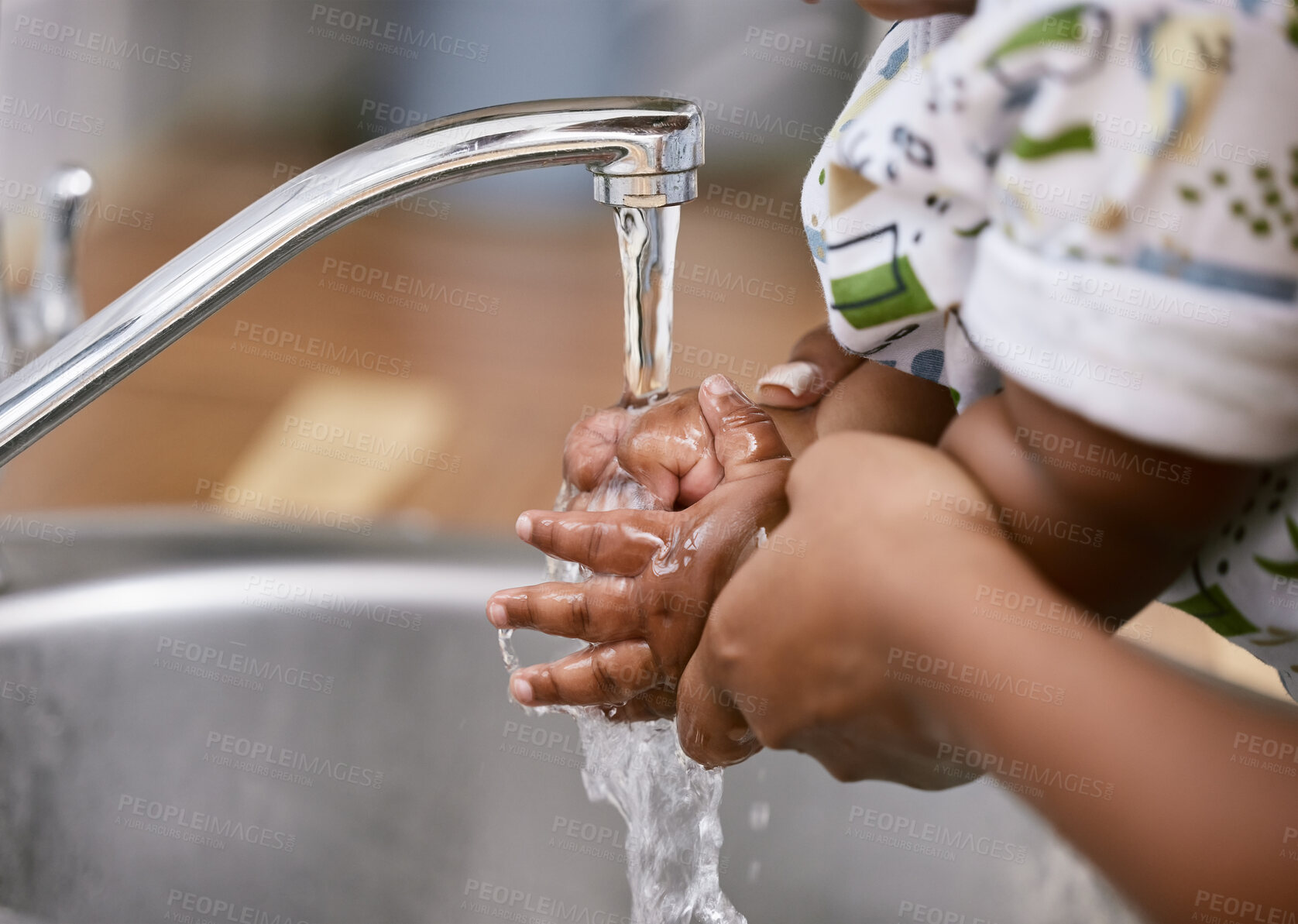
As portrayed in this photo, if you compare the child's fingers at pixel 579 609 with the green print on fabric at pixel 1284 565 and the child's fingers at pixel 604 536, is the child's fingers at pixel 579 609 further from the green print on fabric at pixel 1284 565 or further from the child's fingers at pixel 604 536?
the green print on fabric at pixel 1284 565

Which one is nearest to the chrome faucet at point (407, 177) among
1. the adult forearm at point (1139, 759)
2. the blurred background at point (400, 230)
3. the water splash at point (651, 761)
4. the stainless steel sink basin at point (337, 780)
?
the water splash at point (651, 761)

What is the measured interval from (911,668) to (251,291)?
43.2 inches

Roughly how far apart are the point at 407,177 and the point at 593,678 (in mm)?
130

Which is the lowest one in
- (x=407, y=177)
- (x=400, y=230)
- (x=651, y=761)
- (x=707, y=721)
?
(x=400, y=230)

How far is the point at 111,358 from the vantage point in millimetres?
301

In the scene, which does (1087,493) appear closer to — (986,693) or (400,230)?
(986,693)

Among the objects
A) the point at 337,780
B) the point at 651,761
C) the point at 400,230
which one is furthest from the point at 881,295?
the point at 400,230

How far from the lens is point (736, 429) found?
32cm

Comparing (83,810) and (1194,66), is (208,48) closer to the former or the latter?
(83,810)

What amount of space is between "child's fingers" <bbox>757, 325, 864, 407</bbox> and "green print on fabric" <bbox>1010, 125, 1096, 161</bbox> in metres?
0.14

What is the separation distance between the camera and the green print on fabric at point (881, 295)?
9.3 inches

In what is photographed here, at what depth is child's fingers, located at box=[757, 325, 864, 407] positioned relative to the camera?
13.4 inches

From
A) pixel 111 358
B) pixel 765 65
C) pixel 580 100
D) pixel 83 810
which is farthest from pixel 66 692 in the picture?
pixel 765 65

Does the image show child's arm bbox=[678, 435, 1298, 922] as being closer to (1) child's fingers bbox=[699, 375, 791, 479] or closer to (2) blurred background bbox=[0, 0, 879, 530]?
(1) child's fingers bbox=[699, 375, 791, 479]
